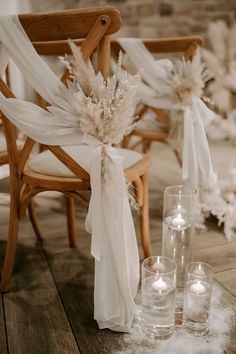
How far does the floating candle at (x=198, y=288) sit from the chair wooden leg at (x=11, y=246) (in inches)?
24.6

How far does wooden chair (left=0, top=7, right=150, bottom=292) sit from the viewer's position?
1062mm

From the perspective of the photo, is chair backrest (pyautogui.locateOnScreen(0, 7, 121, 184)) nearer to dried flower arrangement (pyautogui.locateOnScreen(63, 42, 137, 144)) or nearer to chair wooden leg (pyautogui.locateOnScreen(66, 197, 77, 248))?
dried flower arrangement (pyautogui.locateOnScreen(63, 42, 137, 144))

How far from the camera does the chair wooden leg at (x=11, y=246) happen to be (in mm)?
1356

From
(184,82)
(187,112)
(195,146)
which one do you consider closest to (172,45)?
(184,82)

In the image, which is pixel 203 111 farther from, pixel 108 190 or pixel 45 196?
pixel 45 196

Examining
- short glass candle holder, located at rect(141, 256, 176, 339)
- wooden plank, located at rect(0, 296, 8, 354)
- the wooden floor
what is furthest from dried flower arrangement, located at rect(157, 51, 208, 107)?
wooden plank, located at rect(0, 296, 8, 354)

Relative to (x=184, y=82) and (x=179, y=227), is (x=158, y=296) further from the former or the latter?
(x=184, y=82)

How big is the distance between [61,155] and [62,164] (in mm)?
125

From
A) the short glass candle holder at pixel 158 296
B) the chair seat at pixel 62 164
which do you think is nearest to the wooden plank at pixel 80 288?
the short glass candle holder at pixel 158 296

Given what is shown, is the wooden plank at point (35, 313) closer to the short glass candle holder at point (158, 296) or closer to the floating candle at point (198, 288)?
the short glass candle holder at point (158, 296)

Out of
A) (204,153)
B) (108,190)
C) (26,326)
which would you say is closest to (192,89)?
(204,153)

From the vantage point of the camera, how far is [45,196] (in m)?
2.37

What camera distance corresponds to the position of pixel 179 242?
1.33 metres

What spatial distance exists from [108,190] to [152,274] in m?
0.26
